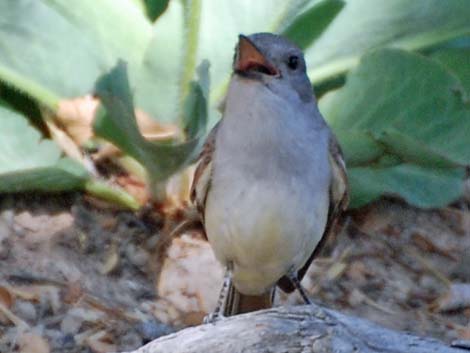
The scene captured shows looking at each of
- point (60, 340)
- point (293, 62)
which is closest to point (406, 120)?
point (293, 62)

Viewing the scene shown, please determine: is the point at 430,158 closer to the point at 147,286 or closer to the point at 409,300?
the point at 409,300

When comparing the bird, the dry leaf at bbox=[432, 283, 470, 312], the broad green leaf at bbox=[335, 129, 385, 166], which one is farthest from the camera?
the broad green leaf at bbox=[335, 129, 385, 166]

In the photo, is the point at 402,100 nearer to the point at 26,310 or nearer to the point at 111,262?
the point at 111,262

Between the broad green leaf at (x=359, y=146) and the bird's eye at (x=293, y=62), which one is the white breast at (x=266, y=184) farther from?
the broad green leaf at (x=359, y=146)

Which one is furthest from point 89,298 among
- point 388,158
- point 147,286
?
point 388,158

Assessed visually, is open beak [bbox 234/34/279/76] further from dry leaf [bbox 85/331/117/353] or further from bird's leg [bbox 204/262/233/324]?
dry leaf [bbox 85/331/117/353]

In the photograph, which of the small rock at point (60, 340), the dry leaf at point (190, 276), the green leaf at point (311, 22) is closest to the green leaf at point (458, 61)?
the green leaf at point (311, 22)

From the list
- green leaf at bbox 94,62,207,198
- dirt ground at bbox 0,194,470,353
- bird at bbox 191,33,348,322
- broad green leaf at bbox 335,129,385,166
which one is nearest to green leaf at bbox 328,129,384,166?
broad green leaf at bbox 335,129,385,166
